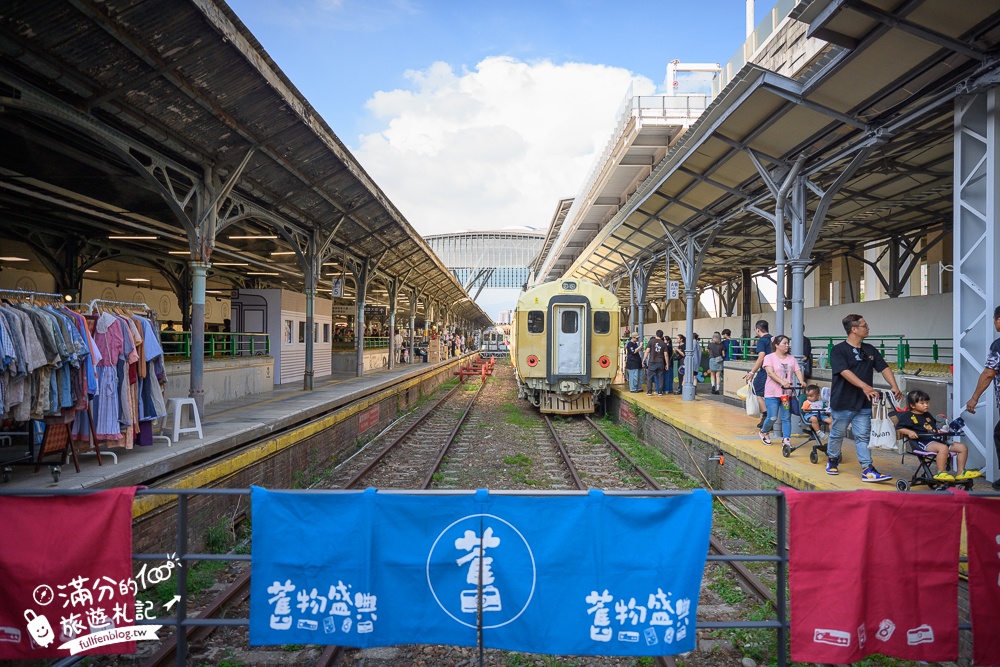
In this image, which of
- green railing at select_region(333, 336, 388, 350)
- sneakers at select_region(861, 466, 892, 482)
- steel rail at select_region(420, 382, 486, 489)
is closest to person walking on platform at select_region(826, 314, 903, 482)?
sneakers at select_region(861, 466, 892, 482)

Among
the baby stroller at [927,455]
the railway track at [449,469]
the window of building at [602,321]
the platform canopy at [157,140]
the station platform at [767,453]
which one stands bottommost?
the railway track at [449,469]

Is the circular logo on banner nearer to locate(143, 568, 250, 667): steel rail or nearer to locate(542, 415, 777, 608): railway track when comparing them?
locate(143, 568, 250, 667): steel rail

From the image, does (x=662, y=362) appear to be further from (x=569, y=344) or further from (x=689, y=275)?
(x=569, y=344)

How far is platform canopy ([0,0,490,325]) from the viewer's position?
5.26 m

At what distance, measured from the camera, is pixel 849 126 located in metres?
6.86

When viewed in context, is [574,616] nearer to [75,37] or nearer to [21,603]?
[21,603]

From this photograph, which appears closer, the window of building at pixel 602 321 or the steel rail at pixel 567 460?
the steel rail at pixel 567 460

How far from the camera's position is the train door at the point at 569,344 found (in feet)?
44.0

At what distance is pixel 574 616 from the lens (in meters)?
2.89

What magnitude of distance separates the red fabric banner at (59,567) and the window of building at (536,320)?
11049mm

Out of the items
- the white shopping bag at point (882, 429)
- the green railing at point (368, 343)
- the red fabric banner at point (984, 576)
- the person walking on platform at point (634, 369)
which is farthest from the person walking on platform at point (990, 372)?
the green railing at point (368, 343)

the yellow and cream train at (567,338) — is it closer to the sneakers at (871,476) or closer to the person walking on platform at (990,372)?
the sneakers at (871,476)

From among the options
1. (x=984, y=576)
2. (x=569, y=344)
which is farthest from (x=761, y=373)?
(x=569, y=344)

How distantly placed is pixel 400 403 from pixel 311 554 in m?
13.9
